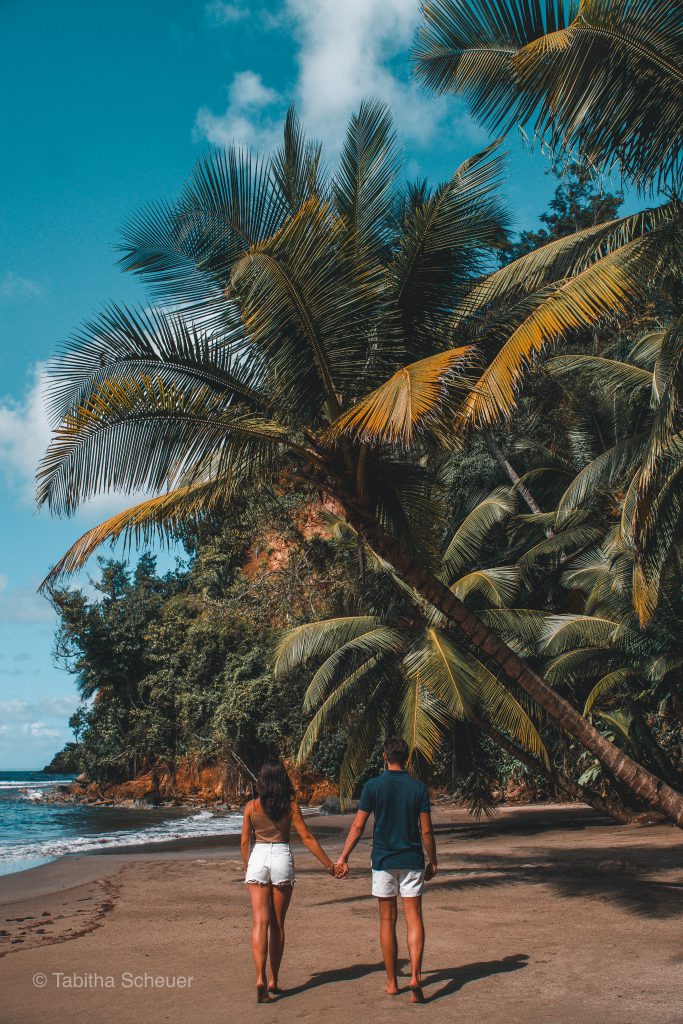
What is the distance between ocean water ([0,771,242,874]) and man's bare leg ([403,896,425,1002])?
1178 centimetres

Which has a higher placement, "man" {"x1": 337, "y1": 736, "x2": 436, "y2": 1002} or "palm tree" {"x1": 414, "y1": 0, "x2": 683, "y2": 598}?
"palm tree" {"x1": 414, "y1": 0, "x2": 683, "y2": 598}

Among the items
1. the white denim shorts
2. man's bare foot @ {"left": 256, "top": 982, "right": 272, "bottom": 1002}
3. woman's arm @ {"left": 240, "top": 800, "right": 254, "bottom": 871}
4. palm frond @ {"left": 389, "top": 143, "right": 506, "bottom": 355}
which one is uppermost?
palm frond @ {"left": 389, "top": 143, "right": 506, "bottom": 355}

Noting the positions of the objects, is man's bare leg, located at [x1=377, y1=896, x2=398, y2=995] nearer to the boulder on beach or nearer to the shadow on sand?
the shadow on sand

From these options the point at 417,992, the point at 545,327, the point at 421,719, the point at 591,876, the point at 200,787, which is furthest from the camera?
the point at 200,787

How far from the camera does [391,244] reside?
8.75 meters

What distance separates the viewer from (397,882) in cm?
513

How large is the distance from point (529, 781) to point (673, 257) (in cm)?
1982

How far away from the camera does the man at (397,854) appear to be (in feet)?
16.7

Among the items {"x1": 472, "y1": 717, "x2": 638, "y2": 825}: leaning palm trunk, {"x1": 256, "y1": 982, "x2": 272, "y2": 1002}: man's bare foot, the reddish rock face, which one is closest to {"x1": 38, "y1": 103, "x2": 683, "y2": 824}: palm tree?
{"x1": 256, "y1": 982, "x2": 272, "y2": 1002}: man's bare foot

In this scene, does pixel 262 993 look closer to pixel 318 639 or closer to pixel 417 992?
pixel 417 992

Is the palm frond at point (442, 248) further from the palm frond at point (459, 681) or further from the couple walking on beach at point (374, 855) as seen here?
the palm frond at point (459, 681)

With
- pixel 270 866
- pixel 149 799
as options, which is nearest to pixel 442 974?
pixel 270 866

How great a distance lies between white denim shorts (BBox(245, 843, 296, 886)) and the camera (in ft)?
17.0

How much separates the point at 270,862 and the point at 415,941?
992 millimetres
